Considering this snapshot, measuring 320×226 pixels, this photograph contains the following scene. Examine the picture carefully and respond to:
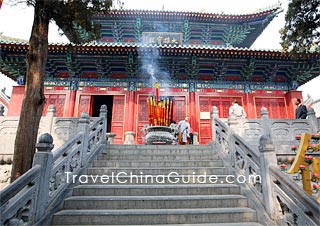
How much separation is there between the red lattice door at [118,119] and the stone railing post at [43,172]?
723 centimetres

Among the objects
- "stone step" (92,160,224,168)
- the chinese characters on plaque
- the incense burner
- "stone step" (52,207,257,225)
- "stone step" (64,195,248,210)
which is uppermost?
the chinese characters on plaque

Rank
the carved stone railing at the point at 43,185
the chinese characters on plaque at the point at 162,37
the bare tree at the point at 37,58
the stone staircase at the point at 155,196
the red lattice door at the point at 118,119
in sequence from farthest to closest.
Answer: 1. the chinese characters on plaque at the point at 162,37
2. the red lattice door at the point at 118,119
3. the bare tree at the point at 37,58
4. the stone staircase at the point at 155,196
5. the carved stone railing at the point at 43,185

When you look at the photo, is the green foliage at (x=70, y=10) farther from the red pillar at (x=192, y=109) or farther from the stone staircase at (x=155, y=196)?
the red pillar at (x=192, y=109)

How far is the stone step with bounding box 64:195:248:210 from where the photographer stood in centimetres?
387

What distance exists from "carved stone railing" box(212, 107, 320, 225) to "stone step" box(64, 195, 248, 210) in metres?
0.38

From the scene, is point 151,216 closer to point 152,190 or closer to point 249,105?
point 152,190

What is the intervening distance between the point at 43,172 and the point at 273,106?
1162 centimetres

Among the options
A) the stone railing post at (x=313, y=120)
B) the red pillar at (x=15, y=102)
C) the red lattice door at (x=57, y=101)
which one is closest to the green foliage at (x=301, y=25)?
the stone railing post at (x=313, y=120)

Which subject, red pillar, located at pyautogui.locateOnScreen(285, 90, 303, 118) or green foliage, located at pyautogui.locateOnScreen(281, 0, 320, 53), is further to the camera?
red pillar, located at pyautogui.locateOnScreen(285, 90, 303, 118)

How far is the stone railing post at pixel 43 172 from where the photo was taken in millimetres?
3420

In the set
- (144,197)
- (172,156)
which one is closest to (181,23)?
(172,156)

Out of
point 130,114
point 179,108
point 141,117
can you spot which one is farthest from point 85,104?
point 179,108

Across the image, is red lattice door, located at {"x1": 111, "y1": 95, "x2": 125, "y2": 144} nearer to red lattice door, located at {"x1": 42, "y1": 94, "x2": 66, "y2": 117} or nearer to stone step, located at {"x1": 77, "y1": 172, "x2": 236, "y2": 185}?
red lattice door, located at {"x1": 42, "y1": 94, "x2": 66, "y2": 117}

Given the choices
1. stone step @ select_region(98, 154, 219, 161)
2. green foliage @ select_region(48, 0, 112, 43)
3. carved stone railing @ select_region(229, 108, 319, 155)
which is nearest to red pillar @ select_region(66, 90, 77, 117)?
stone step @ select_region(98, 154, 219, 161)
